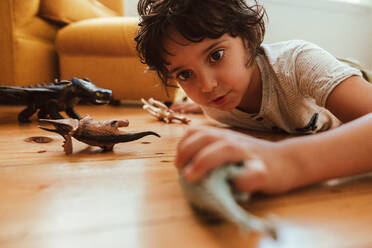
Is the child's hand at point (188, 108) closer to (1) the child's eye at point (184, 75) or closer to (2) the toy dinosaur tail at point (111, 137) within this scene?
(1) the child's eye at point (184, 75)

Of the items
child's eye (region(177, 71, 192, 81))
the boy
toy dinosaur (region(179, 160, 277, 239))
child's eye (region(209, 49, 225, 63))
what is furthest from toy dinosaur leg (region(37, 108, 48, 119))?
toy dinosaur (region(179, 160, 277, 239))

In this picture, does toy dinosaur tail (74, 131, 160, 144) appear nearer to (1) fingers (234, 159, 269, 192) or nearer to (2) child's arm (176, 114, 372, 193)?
(2) child's arm (176, 114, 372, 193)

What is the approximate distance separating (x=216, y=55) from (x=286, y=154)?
0.42m

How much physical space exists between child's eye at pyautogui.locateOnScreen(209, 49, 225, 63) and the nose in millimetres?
36

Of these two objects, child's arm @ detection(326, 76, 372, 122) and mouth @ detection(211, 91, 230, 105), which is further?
mouth @ detection(211, 91, 230, 105)

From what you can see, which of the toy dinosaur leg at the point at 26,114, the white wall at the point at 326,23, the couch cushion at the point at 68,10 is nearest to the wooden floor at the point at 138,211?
the toy dinosaur leg at the point at 26,114

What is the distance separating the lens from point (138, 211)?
0.37 meters

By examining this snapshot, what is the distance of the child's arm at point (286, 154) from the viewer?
324 millimetres

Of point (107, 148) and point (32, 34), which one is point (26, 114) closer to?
point (107, 148)

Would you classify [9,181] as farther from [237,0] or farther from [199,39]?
[237,0]

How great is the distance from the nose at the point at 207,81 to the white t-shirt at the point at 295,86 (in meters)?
0.22

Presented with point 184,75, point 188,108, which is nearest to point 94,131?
point 184,75

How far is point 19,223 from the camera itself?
0.35 metres

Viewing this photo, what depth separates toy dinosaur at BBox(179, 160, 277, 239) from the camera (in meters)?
0.26
